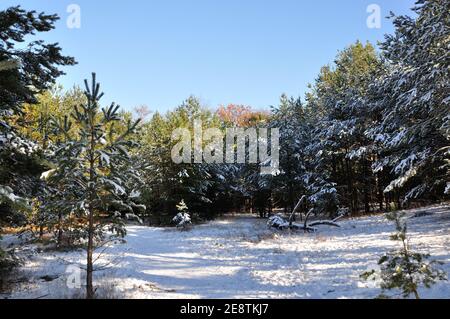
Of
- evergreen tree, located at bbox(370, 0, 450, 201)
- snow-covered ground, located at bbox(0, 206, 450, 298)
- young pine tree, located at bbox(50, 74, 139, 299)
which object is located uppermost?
evergreen tree, located at bbox(370, 0, 450, 201)

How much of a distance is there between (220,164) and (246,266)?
22.3 m

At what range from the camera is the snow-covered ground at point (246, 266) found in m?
8.90

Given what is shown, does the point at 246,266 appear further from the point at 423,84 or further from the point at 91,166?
the point at 423,84

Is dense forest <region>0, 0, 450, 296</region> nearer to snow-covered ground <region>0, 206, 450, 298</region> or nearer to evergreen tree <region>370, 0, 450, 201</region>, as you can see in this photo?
evergreen tree <region>370, 0, 450, 201</region>

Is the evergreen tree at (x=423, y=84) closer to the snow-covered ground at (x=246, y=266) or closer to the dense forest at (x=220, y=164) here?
the dense forest at (x=220, y=164)

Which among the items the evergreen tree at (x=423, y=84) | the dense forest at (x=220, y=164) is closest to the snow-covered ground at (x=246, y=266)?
the dense forest at (x=220, y=164)

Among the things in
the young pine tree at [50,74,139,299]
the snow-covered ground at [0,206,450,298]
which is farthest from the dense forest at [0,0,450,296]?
the snow-covered ground at [0,206,450,298]

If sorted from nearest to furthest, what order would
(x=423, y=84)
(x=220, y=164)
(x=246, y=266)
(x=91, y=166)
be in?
(x=91, y=166), (x=246, y=266), (x=423, y=84), (x=220, y=164)

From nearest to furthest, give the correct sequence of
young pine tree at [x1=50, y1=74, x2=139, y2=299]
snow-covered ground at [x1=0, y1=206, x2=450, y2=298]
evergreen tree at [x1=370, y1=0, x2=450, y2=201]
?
young pine tree at [x1=50, y1=74, x2=139, y2=299], snow-covered ground at [x1=0, y1=206, x2=450, y2=298], evergreen tree at [x1=370, y1=0, x2=450, y2=201]

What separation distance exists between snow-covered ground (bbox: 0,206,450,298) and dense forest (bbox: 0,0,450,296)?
1.34 meters

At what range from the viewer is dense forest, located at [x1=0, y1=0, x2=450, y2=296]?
326 inches

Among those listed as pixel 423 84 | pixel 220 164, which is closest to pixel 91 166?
pixel 423 84

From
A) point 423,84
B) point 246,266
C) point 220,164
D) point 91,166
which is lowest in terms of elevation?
point 246,266

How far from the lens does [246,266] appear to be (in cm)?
1223
